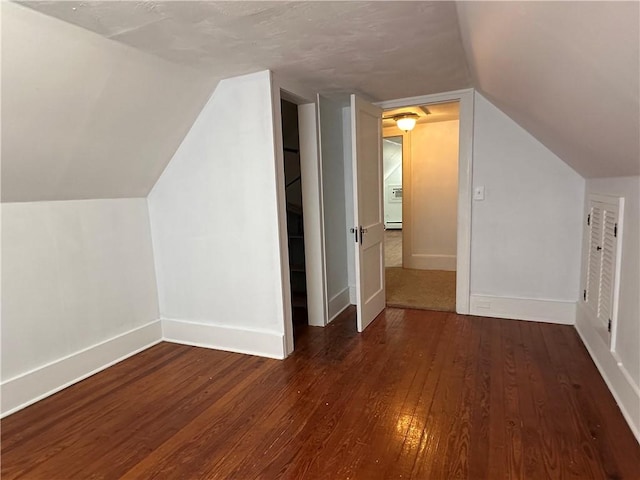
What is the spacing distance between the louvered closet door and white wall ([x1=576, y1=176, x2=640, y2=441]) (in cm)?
12

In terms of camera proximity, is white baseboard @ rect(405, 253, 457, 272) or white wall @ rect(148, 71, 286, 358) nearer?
white wall @ rect(148, 71, 286, 358)

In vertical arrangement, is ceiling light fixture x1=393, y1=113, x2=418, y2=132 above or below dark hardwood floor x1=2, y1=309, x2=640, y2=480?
above

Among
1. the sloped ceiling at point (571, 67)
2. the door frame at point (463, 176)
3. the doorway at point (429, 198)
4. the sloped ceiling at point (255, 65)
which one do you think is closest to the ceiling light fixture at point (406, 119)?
the doorway at point (429, 198)

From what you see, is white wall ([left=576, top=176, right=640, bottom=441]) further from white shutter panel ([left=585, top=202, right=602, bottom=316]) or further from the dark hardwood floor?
white shutter panel ([left=585, top=202, right=602, bottom=316])

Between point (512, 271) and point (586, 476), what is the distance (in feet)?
6.29

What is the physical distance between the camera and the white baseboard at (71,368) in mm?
2098

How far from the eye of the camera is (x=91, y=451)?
5.77ft

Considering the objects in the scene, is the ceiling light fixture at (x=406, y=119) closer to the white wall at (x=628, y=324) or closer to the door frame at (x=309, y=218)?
the door frame at (x=309, y=218)

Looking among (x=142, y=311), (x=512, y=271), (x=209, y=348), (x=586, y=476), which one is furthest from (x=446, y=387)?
(x=142, y=311)

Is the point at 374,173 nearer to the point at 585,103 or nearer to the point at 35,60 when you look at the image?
the point at 585,103

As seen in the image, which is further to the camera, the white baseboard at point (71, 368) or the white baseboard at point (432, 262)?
the white baseboard at point (432, 262)

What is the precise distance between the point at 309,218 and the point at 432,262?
8.93 ft

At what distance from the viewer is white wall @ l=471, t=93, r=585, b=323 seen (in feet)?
9.77

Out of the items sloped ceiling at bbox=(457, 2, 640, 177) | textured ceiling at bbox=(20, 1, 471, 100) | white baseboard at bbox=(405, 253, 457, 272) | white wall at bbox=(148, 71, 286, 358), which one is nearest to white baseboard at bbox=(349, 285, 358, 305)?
white wall at bbox=(148, 71, 286, 358)
